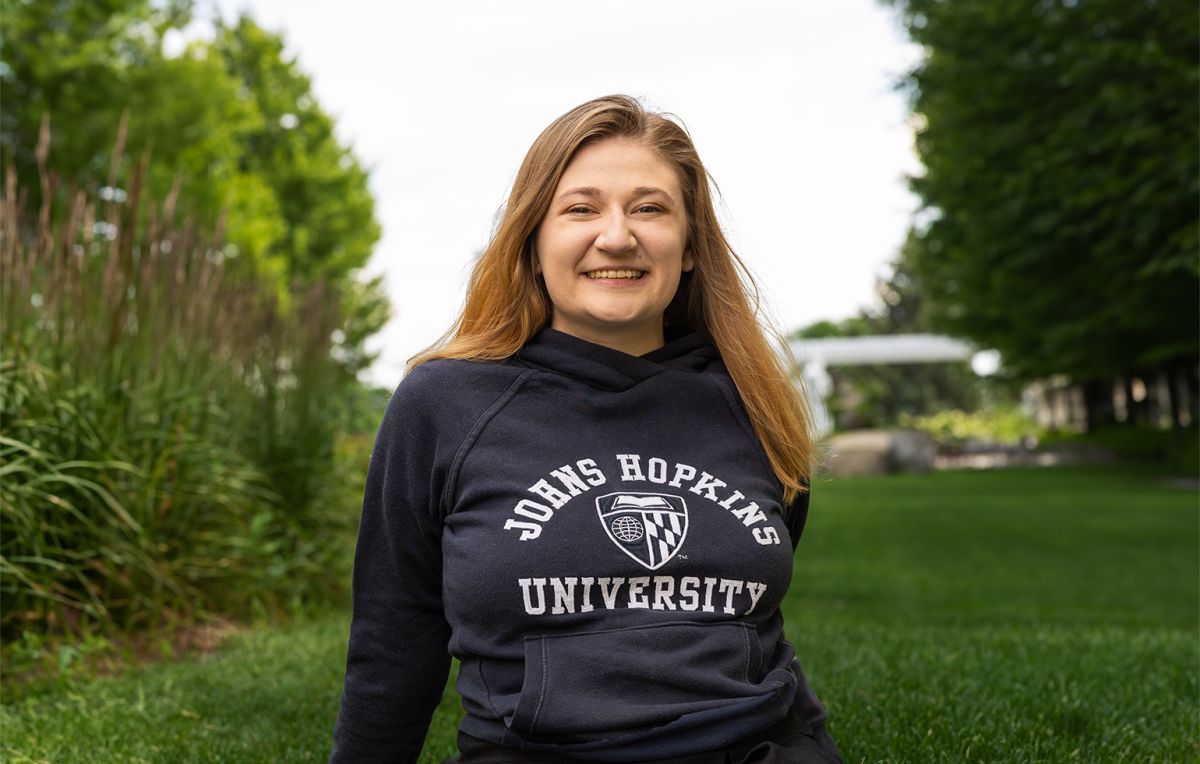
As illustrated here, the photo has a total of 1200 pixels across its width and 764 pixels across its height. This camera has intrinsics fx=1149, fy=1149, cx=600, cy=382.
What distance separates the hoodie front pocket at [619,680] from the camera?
174cm

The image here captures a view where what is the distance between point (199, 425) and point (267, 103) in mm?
21630

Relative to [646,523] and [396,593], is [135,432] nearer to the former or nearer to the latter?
[396,593]

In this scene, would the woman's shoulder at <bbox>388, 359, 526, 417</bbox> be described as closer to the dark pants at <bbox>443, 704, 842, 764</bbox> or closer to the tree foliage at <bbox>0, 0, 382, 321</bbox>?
the dark pants at <bbox>443, 704, 842, 764</bbox>

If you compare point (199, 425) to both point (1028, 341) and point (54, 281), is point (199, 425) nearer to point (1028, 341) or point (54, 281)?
point (54, 281)

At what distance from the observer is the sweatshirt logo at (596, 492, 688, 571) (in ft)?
5.90

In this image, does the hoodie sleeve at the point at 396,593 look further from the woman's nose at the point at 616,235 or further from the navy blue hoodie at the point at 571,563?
the woman's nose at the point at 616,235

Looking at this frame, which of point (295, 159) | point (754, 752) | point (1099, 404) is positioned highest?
point (295, 159)

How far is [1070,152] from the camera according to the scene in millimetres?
11281

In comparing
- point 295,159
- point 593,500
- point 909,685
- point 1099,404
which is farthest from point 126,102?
point 1099,404

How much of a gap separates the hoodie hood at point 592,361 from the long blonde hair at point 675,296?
4cm

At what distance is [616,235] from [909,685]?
247 centimetres

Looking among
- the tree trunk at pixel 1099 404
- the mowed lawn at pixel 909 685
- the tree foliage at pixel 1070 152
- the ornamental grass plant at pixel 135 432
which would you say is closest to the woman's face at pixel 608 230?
the mowed lawn at pixel 909 685

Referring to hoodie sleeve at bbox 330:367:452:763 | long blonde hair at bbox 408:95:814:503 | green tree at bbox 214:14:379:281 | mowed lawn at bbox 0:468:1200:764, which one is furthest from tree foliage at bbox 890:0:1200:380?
green tree at bbox 214:14:379:281

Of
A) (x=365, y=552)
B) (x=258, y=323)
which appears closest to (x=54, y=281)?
(x=258, y=323)
